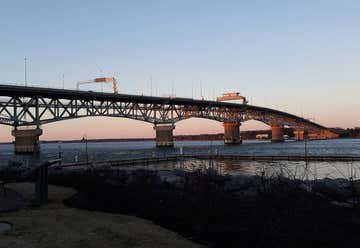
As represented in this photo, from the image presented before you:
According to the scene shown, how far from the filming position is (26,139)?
79812mm

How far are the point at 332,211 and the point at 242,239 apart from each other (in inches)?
99.0

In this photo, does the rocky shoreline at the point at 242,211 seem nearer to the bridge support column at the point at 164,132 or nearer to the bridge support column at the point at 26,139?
the bridge support column at the point at 26,139

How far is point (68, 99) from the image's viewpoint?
85062 mm

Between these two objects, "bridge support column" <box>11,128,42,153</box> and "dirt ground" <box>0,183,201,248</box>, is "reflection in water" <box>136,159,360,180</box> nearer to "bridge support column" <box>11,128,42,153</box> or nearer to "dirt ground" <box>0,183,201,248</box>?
"dirt ground" <box>0,183,201,248</box>

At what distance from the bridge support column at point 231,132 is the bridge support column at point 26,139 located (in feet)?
252

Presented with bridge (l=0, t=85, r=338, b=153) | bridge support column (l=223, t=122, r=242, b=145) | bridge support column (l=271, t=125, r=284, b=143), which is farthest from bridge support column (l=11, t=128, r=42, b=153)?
bridge support column (l=271, t=125, r=284, b=143)

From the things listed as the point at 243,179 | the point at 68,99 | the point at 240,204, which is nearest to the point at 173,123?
the point at 68,99

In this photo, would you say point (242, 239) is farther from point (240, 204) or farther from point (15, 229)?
point (15, 229)

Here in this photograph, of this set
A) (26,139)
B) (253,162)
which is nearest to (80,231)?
(253,162)

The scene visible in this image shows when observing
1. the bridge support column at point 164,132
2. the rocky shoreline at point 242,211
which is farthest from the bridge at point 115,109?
the rocky shoreline at point 242,211

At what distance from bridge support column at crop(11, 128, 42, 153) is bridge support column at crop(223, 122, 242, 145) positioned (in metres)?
77.0

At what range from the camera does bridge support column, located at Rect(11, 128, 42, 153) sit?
7875 centimetres

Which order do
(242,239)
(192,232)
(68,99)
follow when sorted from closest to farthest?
(242,239), (192,232), (68,99)

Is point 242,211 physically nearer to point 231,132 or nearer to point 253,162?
point 253,162
